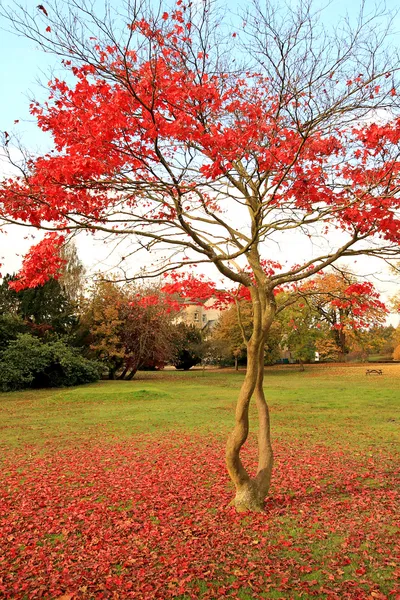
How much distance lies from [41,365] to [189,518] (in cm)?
1905

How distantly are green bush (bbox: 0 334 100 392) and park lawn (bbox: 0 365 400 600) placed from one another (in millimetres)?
11353

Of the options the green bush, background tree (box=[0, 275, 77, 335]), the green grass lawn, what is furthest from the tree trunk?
background tree (box=[0, 275, 77, 335])

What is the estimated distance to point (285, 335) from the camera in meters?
37.2

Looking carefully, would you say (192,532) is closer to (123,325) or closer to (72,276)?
(123,325)

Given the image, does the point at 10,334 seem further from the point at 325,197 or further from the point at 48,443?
the point at 325,197

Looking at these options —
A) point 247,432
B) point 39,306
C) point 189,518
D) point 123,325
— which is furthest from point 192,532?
point 123,325

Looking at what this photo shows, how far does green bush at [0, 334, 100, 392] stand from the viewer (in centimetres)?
2212

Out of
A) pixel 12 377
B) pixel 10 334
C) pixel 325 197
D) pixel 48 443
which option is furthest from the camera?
pixel 10 334

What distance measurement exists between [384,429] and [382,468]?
410cm

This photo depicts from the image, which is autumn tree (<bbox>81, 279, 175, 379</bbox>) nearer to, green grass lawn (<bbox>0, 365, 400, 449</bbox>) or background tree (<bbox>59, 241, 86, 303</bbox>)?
green grass lawn (<bbox>0, 365, 400, 449</bbox>)

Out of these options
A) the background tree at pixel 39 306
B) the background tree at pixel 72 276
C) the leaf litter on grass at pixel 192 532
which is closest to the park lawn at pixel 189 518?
the leaf litter on grass at pixel 192 532

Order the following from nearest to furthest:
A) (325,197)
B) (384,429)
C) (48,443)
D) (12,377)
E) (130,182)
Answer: (130,182)
(325,197)
(48,443)
(384,429)
(12,377)

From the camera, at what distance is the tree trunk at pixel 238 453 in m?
5.38

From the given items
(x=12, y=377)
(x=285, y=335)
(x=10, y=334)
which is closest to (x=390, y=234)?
(x=12, y=377)
